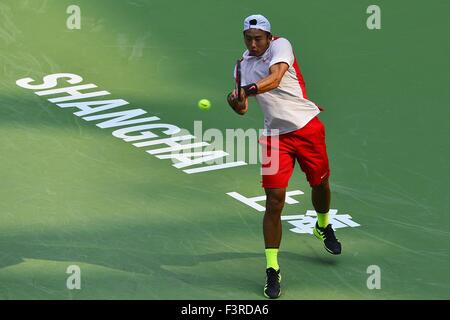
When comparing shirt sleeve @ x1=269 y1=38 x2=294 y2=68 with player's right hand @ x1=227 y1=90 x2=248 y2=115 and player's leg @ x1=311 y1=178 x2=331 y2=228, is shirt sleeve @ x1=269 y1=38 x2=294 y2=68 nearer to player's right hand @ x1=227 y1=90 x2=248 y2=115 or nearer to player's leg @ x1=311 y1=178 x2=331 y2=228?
player's right hand @ x1=227 y1=90 x2=248 y2=115

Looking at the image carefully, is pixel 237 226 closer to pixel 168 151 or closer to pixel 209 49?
pixel 168 151

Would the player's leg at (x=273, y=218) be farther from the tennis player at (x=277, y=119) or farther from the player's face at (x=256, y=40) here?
the player's face at (x=256, y=40)

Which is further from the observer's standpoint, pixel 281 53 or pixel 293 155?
pixel 293 155

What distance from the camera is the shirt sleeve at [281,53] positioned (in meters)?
10.8

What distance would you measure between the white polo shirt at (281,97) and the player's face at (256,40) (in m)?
0.08

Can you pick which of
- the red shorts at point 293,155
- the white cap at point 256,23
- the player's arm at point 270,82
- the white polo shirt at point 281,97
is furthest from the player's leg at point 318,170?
the white cap at point 256,23

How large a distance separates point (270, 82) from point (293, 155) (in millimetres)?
902

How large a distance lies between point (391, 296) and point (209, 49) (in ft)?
22.1

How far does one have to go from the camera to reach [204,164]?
45.2 feet

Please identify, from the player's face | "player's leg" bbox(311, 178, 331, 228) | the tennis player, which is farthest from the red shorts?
the player's face

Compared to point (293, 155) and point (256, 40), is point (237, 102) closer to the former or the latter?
point (256, 40)

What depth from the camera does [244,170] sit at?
44.7ft

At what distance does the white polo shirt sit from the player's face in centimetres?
8

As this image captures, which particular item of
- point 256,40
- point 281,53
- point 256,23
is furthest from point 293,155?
point 256,23
